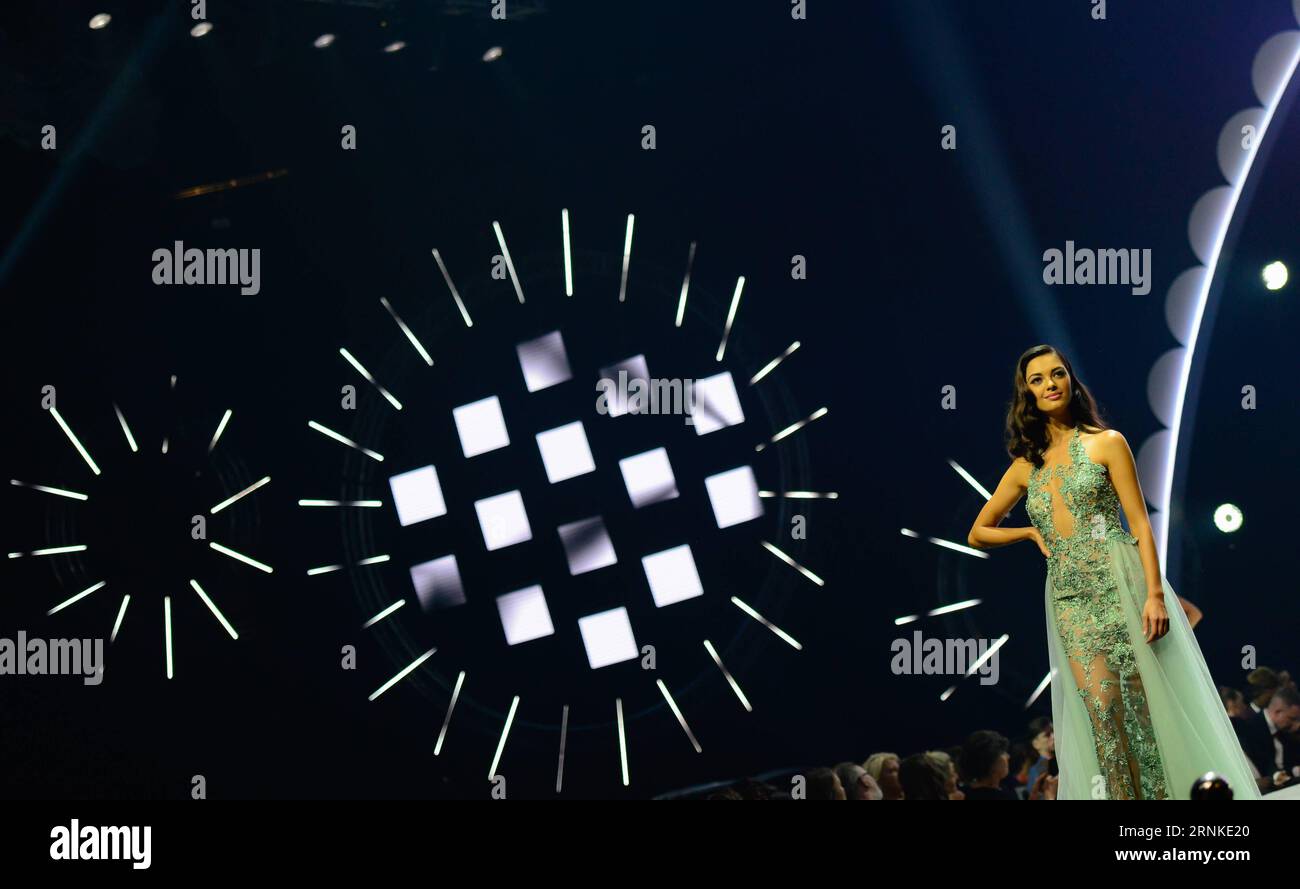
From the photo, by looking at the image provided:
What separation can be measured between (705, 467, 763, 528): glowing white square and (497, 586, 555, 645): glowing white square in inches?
22.3

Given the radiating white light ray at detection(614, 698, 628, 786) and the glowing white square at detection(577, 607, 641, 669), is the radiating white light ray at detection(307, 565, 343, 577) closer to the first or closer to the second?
the glowing white square at detection(577, 607, 641, 669)

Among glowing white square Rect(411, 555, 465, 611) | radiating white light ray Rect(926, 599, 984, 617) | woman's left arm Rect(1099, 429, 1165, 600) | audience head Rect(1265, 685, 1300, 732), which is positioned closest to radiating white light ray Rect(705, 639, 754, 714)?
radiating white light ray Rect(926, 599, 984, 617)

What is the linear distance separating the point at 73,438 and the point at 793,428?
2067 mm

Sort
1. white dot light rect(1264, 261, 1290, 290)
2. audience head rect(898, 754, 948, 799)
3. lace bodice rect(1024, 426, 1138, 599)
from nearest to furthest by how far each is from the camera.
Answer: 1. lace bodice rect(1024, 426, 1138, 599)
2. audience head rect(898, 754, 948, 799)
3. white dot light rect(1264, 261, 1290, 290)

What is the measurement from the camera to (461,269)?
4.18m

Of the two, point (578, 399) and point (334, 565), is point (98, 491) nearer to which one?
point (334, 565)

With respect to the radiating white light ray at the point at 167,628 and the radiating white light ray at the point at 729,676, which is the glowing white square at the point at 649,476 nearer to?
the radiating white light ray at the point at 729,676

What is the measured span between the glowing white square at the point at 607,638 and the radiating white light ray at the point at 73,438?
1460mm

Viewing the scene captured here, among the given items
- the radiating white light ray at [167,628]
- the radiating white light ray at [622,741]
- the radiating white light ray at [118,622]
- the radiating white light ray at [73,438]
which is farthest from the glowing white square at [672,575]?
the radiating white light ray at [73,438]

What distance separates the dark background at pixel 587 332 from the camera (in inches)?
162

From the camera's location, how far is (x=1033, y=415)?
394 centimetres

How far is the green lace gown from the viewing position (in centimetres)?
356

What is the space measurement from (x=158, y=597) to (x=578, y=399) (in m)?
1.33
